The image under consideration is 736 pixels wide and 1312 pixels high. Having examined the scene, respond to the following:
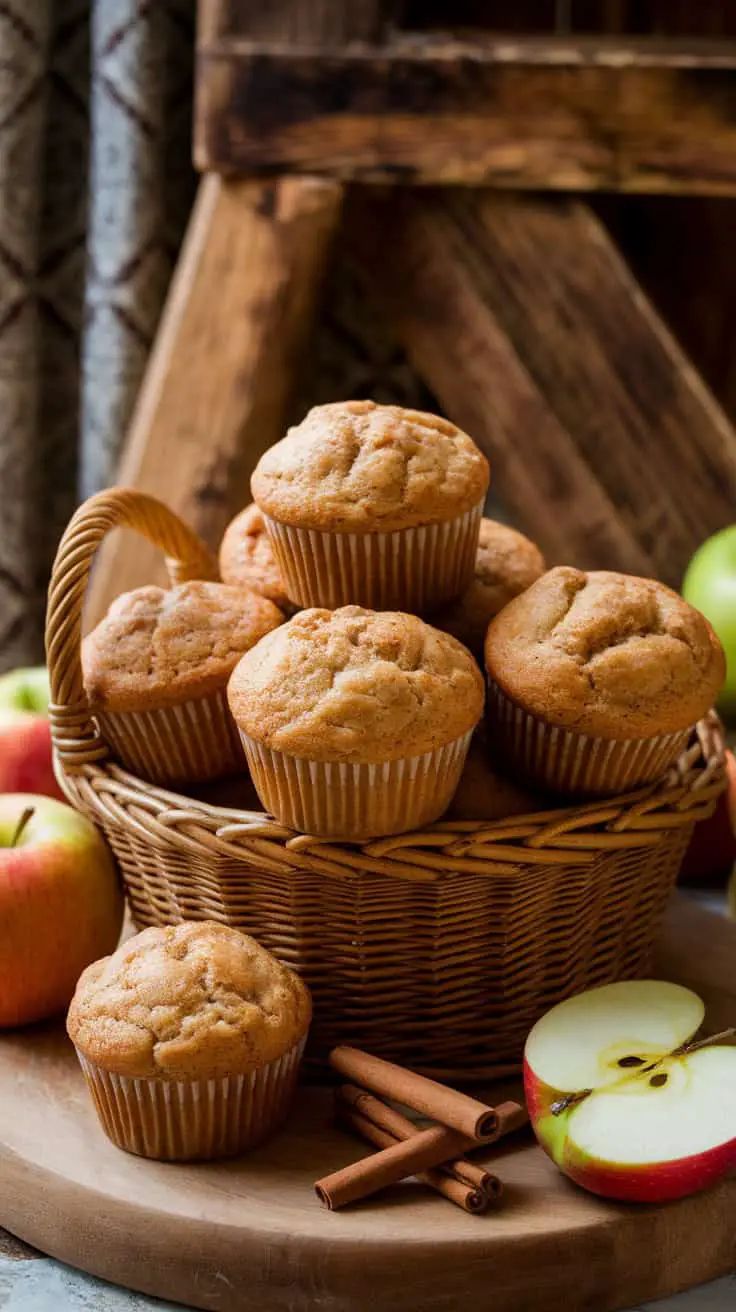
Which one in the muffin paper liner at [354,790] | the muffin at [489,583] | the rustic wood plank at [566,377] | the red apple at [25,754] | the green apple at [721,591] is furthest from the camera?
the rustic wood plank at [566,377]

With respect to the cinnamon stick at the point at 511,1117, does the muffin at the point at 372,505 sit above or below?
above

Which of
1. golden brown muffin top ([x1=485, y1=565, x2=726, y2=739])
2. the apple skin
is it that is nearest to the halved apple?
the apple skin

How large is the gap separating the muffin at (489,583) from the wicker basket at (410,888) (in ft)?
0.78

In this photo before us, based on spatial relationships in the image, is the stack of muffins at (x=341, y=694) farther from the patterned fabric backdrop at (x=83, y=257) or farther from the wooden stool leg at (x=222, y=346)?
the patterned fabric backdrop at (x=83, y=257)

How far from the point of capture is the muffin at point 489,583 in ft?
4.64

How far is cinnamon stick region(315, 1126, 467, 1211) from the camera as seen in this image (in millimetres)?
1116

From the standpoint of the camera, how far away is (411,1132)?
118cm

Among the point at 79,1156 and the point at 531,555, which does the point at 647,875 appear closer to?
the point at 531,555

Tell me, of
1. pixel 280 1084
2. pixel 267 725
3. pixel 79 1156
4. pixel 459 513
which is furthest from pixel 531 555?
pixel 79 1156

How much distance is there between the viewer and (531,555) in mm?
1490

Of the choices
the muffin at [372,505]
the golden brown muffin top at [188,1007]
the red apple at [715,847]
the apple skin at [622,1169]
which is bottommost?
the red apple at [715,847]

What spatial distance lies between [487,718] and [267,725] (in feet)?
0.84

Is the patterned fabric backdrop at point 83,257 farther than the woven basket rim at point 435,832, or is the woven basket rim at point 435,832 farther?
the patterned fabric backdrop at point 83,257

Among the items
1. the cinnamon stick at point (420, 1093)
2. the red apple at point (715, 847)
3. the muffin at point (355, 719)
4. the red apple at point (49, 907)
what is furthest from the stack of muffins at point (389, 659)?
the red apple at point (715, 847)
